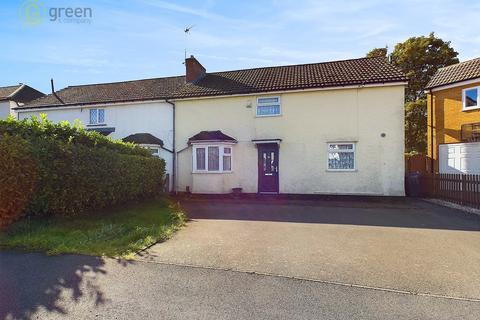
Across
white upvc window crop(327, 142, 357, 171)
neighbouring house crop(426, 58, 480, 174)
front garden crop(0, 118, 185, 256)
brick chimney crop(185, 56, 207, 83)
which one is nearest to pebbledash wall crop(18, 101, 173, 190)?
brick chimney crop(185, 56, 207, 83)

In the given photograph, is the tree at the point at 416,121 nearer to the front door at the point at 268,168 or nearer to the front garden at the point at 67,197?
the front door at the point at 268,168

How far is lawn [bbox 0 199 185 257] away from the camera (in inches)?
237

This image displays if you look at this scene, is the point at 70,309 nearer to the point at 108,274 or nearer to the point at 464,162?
the point at 108,274

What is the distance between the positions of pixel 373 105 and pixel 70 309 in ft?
44.8

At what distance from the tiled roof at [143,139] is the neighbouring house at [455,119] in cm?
1569

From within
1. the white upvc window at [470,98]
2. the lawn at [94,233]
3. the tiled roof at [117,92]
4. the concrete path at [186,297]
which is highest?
the tiled roof at [117,92]

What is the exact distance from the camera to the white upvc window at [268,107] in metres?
15.6

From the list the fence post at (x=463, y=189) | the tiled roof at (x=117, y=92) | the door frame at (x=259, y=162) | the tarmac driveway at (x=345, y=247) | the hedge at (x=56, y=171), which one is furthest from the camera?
the tiled roof at (x=117, y=92)

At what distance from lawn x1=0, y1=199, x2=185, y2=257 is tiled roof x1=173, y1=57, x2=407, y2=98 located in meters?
8.79

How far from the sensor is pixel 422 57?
26.8 meters

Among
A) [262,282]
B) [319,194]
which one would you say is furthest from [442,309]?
[319,194]

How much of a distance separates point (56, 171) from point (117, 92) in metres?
13.5

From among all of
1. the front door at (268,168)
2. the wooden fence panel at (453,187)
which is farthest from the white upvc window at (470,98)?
the front door at (268,168)

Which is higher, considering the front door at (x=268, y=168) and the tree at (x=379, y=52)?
the tree at (x=379, y=52)
